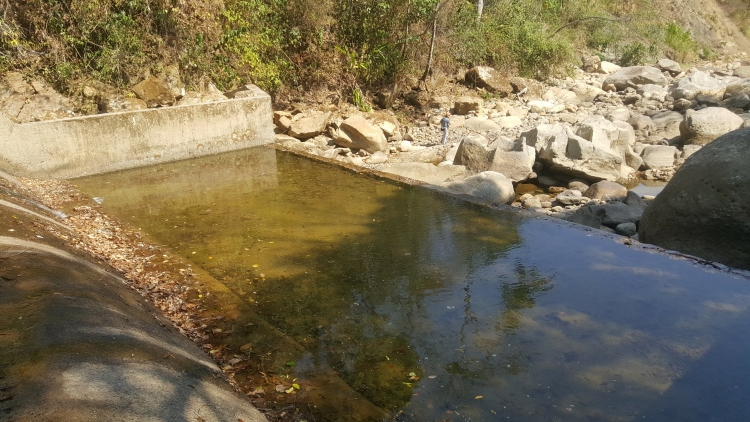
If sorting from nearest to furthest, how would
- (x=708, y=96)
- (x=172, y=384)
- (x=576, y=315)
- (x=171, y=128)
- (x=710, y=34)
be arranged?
(x=172, y=384), (x=576, y=315), (x=171, y=128), (x=708, y=96), (x=710, y=34)

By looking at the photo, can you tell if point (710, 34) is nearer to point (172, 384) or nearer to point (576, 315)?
point (576, 315)

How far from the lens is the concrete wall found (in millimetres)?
10594

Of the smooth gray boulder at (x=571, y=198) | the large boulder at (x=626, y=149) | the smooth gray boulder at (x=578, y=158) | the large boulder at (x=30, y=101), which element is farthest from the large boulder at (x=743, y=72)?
the large boulder at (x=30, y=101)

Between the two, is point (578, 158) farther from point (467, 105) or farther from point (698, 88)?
point (698, 88)

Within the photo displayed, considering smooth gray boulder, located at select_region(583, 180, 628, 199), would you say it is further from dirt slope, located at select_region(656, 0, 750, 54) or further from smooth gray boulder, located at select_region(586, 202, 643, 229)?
dirt slope, located at select_region(656, 0, 750, 54)

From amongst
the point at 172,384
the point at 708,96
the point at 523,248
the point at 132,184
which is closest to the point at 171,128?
the point at 132,184

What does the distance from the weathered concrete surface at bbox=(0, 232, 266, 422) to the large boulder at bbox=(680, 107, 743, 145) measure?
50.6 feet

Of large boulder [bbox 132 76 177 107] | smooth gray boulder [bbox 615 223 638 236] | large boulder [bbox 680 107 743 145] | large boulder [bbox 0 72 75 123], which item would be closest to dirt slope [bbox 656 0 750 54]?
large boulder [bbox 680 107 743 145]

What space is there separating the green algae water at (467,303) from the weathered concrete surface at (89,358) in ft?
4.00

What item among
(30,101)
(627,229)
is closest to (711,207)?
(627,229)

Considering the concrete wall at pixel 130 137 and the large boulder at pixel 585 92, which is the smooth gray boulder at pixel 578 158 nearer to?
the concrete wall at pixel 130 137

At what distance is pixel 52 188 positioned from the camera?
10227 millimetres

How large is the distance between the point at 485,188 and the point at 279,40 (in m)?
10.4

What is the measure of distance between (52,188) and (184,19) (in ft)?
22.9
